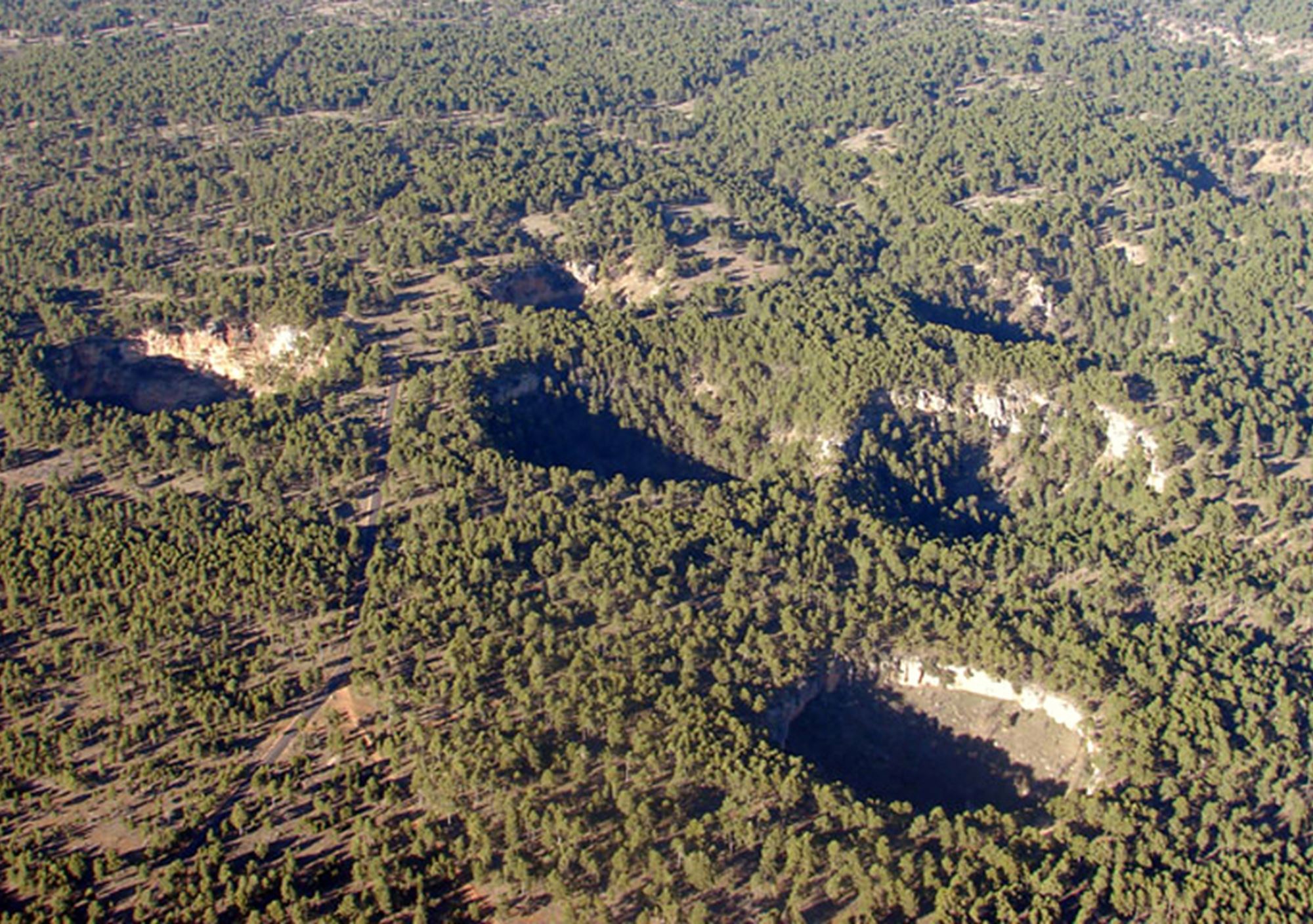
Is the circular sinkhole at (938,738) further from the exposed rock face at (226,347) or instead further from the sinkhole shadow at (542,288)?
the exposed rock face at (226,347)

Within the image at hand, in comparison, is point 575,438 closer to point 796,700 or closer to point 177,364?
point 177,364

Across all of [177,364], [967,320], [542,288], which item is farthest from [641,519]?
[967,320]

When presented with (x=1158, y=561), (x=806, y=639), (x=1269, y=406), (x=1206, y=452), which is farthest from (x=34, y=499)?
(x=1269, y=406)

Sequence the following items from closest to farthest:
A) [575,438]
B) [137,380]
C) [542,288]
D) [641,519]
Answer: [641,519] → [575,438] → [137,380] → [542,288]

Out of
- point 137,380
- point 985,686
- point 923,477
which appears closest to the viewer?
point 985,686

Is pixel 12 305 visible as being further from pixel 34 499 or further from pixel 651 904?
pixel 651 904

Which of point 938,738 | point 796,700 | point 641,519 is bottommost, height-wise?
point 938,738

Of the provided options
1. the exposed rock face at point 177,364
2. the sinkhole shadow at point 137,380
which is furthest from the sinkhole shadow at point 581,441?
the sinkhole shadow at point 137,380

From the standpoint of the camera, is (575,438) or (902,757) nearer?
(902,757)
